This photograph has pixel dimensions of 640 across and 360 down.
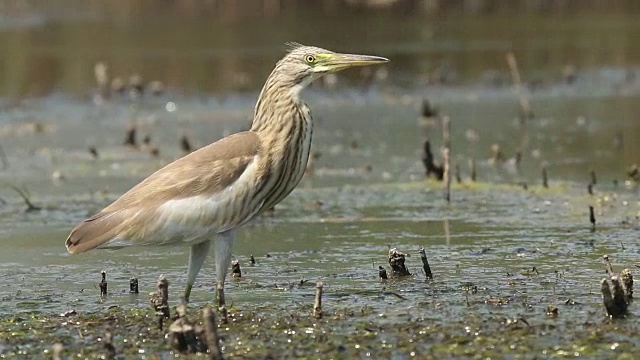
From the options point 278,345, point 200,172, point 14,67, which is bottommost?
point 278,345

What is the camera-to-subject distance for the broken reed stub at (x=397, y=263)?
8352mm

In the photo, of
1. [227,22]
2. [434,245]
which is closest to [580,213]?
[434,245]

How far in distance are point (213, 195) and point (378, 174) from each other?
560 cm

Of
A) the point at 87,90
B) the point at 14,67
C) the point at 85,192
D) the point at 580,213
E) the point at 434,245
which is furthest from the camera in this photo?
the point at 14,67

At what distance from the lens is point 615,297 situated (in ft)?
23.0

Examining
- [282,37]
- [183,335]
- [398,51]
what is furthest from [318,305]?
[282,37]

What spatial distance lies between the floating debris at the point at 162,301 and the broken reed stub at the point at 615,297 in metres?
2.07

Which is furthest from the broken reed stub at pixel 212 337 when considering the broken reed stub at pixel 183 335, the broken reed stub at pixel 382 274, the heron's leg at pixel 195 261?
the broken reed stub at pixel 382 274

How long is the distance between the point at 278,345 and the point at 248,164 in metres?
1.26

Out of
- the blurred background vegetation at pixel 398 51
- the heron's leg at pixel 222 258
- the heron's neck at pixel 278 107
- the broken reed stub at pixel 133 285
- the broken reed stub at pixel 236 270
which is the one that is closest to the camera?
the heron's leg at pixel 222 258

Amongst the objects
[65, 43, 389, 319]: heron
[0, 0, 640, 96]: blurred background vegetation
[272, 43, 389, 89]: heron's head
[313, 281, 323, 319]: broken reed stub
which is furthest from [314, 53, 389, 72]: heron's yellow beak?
[0, 0, 640, 96]: blurred background vegetation

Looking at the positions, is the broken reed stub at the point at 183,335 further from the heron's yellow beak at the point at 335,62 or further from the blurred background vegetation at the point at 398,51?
the blurred background vegetation at the point at 398,51

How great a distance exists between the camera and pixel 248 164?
777 centimetres

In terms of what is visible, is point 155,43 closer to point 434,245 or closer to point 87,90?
point 87,90
